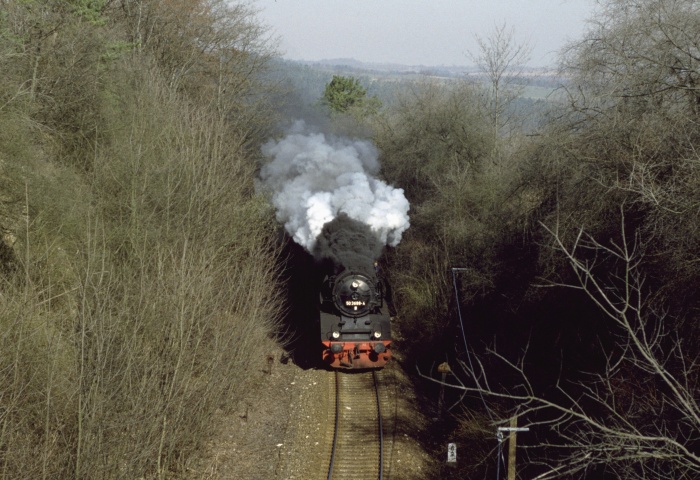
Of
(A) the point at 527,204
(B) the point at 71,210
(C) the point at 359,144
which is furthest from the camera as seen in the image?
(C) the point at 359,144

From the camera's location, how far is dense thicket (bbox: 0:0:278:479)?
8.34m

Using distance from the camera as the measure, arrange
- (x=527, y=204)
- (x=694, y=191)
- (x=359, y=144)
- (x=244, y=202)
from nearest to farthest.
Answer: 1. (x=694, y=191)
2. (x=527, y=204)
3. (x=244, y=202)
4. (x=359, y=144)

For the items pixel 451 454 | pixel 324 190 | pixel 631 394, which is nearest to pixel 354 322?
pixel 324 190

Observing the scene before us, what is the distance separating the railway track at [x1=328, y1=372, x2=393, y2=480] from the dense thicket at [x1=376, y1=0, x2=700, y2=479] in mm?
2207

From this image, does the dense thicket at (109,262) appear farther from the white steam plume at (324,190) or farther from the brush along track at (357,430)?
the brush along track at (357,430)

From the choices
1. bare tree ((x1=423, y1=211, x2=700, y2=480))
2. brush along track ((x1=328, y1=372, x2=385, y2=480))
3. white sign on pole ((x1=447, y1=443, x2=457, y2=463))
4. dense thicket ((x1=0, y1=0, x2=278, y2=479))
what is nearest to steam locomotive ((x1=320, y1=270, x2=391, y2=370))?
brush along track ((x1=328, y1=372, x2=385, y2=480))

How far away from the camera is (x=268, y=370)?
1750 centimetres

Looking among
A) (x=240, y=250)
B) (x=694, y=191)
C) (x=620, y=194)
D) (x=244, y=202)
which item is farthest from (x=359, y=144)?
(x=694, y=191)

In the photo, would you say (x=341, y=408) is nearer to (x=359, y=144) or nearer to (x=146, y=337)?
(x=146, y=337)

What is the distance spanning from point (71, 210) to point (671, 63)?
12653mm

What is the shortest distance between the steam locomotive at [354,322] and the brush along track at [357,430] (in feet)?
2.62

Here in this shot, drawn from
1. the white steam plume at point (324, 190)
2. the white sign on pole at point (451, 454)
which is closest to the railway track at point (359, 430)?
the white sign on pole at point (451, 454)

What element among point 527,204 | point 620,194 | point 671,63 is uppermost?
point 671,63

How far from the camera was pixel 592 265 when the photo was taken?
9.80 meters
